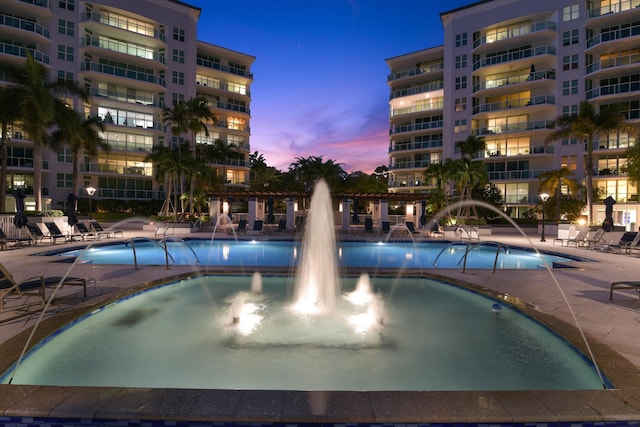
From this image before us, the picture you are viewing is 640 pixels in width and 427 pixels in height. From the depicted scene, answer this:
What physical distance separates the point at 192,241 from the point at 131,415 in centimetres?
2075

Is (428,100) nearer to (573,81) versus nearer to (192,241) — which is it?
(573,81)

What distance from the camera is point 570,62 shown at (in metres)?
40.2

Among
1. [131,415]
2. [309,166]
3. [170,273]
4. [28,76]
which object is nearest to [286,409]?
[131,415]

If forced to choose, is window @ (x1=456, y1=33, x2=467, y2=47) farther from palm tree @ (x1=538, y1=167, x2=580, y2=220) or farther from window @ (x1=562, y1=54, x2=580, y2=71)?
palm tree @ (x1=538, y1=167, x2=580, y2=220)

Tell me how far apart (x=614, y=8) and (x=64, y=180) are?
63.6m

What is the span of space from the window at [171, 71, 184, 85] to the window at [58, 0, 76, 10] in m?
11.9

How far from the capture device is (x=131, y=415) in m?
3.30

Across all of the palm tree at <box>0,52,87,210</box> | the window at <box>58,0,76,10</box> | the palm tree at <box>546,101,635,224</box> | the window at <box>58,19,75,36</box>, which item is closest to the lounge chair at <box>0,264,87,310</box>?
the palm tree at <box>0,52,87,210</box>

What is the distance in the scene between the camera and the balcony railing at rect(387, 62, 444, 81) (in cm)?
5100

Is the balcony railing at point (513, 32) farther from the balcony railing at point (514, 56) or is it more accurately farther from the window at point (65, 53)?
the window at point (65, 53)

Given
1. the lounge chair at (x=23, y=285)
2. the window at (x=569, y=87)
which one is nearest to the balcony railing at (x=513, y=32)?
the window at (x=569, y=87)

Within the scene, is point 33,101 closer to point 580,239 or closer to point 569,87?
point 580,239

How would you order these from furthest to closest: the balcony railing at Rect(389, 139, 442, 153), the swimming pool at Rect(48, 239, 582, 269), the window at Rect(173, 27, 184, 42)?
the balcony railing at Rect(389, 139, 442, 153)
the window at Rect(173, 27, 184, 42)
the swimming pool at Rect(48, 239, 582, 269)

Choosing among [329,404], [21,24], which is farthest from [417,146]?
[329,404]
